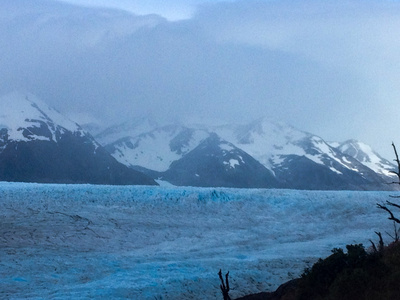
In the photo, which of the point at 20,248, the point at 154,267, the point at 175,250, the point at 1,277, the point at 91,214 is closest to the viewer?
the point at 1,277

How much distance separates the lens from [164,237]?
87.5 feet

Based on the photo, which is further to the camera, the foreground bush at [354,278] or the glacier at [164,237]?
the glacier at [164,237]

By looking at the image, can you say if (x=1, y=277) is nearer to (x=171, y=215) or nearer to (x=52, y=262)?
(x=52, y=262)

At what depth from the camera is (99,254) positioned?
22.9 m

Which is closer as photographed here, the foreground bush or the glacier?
the foreground bush

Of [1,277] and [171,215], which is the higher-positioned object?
[171,215]

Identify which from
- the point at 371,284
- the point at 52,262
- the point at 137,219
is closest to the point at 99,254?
the point at 52,262

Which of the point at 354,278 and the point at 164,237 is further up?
the point at 354,278

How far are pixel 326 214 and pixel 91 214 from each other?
49.8 feet

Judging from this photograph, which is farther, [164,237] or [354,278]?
[164,237]

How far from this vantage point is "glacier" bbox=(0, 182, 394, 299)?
1869cm

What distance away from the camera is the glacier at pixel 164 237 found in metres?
18.7

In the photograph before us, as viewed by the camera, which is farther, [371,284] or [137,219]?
[137,219]

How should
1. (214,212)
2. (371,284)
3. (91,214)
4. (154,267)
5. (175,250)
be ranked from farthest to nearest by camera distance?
(214,212)
(91,214)
(175,250)
(154,267)
(371,284)
